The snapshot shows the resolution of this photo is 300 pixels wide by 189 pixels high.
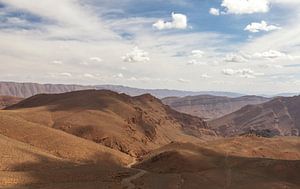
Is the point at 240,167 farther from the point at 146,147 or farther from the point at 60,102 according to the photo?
the point at 60,102

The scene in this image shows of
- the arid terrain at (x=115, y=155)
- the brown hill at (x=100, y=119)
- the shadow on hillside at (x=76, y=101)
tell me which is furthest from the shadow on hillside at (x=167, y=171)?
the shadow on hillside at (x=76, y=101)

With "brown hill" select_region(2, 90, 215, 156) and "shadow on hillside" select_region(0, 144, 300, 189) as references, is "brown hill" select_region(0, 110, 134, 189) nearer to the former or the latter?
"shadow on hillside" select_region(0, 144, 300, 189)

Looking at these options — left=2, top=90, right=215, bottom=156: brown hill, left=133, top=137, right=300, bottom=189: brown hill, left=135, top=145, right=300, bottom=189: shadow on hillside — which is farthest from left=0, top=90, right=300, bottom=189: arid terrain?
left=2, top=90, right=215, bottom=156: brown hill

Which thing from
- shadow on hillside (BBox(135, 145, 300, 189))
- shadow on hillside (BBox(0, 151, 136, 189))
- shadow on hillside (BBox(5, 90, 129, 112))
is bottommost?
shadow on hillside (BBox(135, 145, 300, 189))

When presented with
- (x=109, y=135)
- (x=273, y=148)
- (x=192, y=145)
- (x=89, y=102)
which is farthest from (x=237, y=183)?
(x=89, y=102)

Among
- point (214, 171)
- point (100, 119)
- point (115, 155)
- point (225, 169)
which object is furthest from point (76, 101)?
point (214, 171)

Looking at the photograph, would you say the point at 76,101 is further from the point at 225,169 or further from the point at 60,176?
the point at 60,176

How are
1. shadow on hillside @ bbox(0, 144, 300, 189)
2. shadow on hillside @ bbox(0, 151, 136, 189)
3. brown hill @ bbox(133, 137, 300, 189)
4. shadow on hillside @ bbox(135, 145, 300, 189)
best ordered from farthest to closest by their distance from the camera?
1. shadow on hillside @ bbox(135, 145, 300, 189)
2. brown hill @ bbox(133, 137, 300, 189)
3. shadow on hillside @ bbox(0, 144, 300, 189)
4. shadow on hillside @ bbox(0, 151, 136, 189)
